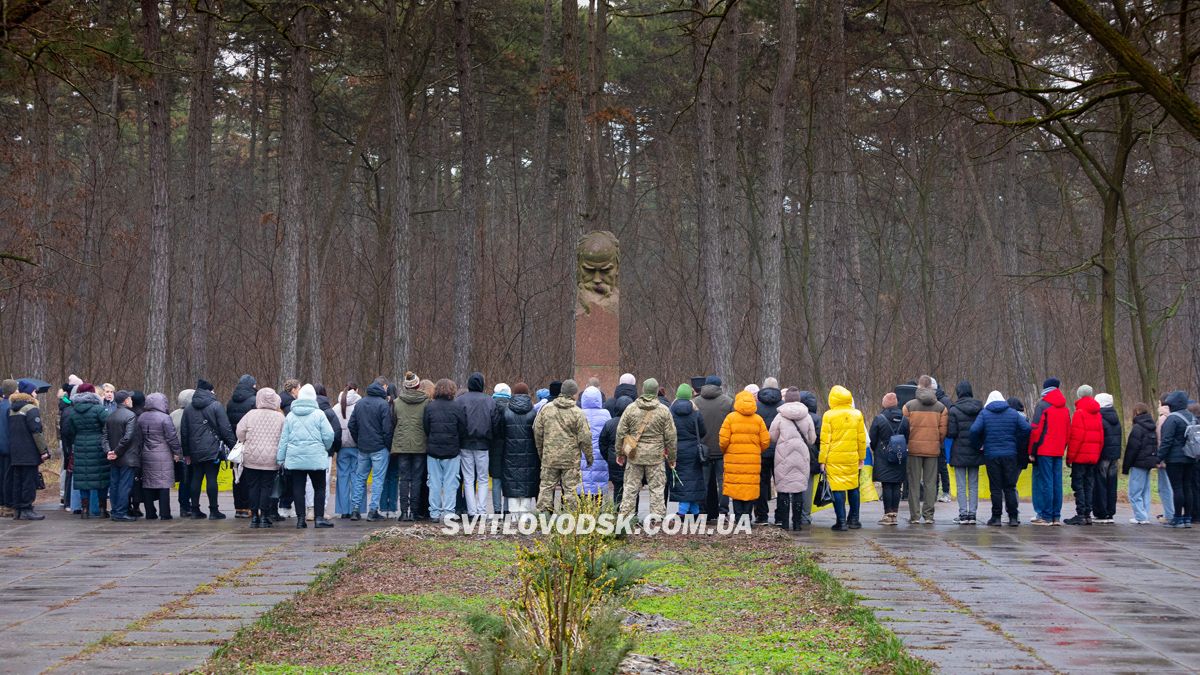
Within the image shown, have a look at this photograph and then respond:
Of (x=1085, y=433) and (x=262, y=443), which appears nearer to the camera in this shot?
(x=262, y=443)

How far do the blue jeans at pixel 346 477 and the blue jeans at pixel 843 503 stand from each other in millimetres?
5892

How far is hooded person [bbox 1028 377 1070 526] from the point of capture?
49.4 ft

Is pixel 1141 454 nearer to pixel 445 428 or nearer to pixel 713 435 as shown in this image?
pixel 713 435

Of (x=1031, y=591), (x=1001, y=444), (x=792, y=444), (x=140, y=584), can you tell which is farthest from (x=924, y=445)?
(x=140, y=584)

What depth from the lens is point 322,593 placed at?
33.2ft

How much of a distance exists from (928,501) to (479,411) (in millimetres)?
5727

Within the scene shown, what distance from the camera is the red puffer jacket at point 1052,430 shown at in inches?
592

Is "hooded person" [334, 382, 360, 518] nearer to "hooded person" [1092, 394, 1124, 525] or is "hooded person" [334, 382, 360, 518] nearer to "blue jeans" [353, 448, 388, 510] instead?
"blue jeans" [353, 448, 388, 510]

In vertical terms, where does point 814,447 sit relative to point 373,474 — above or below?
above

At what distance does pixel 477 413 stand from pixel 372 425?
141 centimetres

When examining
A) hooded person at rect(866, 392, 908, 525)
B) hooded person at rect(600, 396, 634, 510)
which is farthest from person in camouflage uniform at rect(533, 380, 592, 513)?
hooded person at rect(866, 392, 908, 525)

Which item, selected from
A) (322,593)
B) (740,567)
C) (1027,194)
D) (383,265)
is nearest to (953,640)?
(740,567)

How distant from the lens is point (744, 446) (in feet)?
46.1

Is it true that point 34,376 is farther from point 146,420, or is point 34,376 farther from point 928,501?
point 928,501
